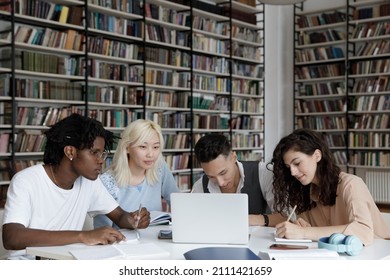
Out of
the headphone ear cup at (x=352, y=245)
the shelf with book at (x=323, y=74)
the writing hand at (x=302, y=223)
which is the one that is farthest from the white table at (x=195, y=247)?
the shelf with book at (x=323, y=74)

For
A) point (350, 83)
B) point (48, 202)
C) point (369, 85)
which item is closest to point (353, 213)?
point (48, 202)

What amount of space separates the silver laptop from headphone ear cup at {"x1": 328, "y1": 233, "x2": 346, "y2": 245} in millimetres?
309

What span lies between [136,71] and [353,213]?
4.09m

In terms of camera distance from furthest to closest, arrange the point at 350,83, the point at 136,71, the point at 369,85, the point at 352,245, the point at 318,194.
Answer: the point at 350,83, the point at 369,85, the point at 136,71, the point at 318,194, the point at 352,245

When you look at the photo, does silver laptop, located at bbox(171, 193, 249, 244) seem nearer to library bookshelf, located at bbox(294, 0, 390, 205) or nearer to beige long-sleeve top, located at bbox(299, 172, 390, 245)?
beige long-sleeve top, located at bbox(299, 172, 390, 245)

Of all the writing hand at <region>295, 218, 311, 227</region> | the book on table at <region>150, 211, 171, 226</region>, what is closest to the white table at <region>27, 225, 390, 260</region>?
the writing hand at <region>295, 218, 311, 227</region>

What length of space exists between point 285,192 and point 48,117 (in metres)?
3.22

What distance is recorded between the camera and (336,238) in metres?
1.80

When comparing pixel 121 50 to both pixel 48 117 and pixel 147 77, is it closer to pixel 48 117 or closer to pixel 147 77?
pixel 147 77

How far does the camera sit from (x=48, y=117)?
4.93 metres

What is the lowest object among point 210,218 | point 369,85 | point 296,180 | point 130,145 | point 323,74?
point 210,218

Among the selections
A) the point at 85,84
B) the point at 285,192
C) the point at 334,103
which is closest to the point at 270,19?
the point at 334,103

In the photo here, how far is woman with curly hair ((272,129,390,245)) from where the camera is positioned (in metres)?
2.00

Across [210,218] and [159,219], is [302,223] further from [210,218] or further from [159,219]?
[159,219]
